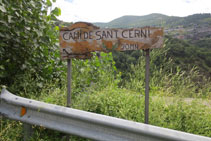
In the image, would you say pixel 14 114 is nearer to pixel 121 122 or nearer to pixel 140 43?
pixel 121 122

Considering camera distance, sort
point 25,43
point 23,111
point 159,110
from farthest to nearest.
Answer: point 25,43, point 159,110, point 23,111

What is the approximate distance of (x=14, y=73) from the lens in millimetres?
3195

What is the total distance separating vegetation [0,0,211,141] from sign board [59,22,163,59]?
1.86 ft

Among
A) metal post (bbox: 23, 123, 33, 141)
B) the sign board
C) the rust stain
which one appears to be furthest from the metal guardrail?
the sign board

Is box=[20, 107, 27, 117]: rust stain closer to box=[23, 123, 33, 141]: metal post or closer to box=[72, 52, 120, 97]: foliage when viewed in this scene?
box=[23, 123, 33, 141]: metal post

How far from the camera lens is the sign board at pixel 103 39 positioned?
1.96 metres

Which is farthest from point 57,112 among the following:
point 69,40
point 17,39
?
point 17,39

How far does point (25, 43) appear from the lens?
2916 mm

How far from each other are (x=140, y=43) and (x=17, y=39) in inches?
86.1

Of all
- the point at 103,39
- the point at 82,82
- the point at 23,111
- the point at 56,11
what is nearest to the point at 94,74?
the point at 82,82

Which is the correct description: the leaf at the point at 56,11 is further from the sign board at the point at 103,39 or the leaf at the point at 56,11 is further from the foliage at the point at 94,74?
the sign board at the point at 103,39

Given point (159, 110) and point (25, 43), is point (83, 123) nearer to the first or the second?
point (159, 110)

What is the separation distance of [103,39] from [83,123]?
3.51 feet

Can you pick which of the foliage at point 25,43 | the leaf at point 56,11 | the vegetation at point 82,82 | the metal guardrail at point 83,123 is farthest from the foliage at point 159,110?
the leaf at point 56,11
